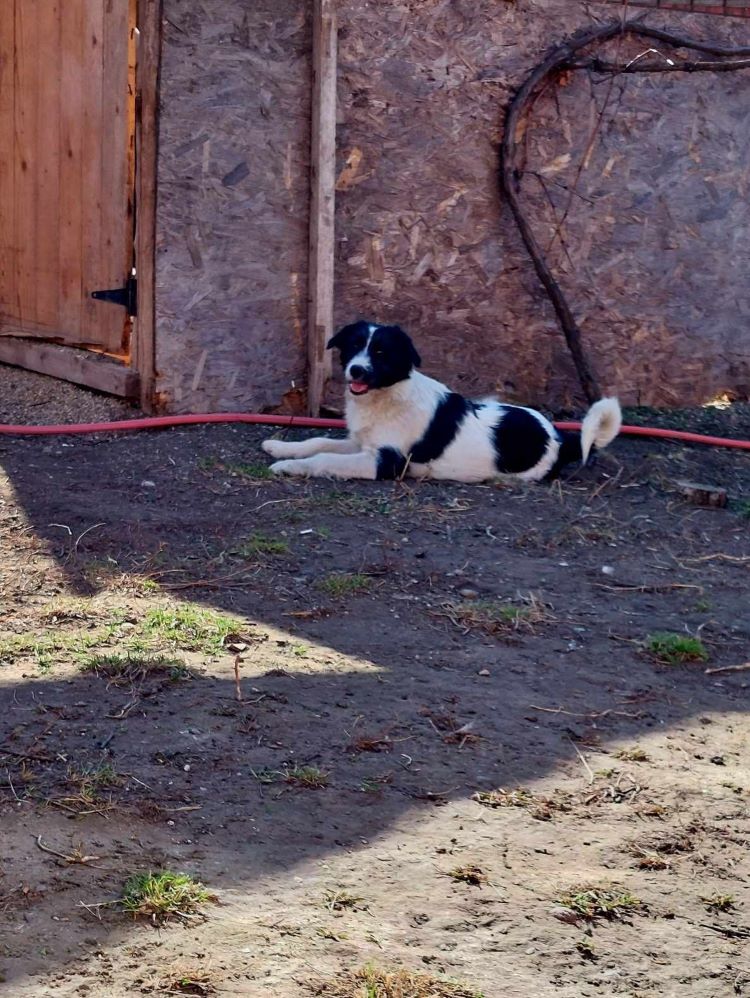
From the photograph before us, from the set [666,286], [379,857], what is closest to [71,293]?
[666,286]

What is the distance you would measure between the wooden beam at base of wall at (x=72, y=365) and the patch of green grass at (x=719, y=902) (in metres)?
5.29

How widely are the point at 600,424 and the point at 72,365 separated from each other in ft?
11.2

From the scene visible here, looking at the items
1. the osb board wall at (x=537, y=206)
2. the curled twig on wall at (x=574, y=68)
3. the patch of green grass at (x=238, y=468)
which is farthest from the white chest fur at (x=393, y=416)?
the curled twig on wall at (x=574, y=68)

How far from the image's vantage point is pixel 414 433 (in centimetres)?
705

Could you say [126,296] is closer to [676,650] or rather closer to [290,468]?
[290,468]

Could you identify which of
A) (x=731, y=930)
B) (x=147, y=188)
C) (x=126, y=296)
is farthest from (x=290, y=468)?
(x=731, y=930)

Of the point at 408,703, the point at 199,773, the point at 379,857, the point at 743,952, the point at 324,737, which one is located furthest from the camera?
the point at 408,703

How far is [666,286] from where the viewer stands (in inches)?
351

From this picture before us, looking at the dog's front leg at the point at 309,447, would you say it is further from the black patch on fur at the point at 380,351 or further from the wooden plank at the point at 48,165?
the wooden plank at the point at 48,165

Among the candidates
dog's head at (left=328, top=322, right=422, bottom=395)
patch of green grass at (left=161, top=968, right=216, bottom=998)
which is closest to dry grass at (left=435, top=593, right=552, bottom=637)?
dog's head at (left=328, top=322, right=422, bottom=395)

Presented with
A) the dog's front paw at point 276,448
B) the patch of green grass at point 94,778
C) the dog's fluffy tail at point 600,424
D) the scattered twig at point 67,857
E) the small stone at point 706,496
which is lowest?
the scattered twig at point 67,857

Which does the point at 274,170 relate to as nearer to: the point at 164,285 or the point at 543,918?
the point at 164,285

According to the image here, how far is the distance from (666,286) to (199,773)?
20.9 feet

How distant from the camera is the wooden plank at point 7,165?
853 cm
